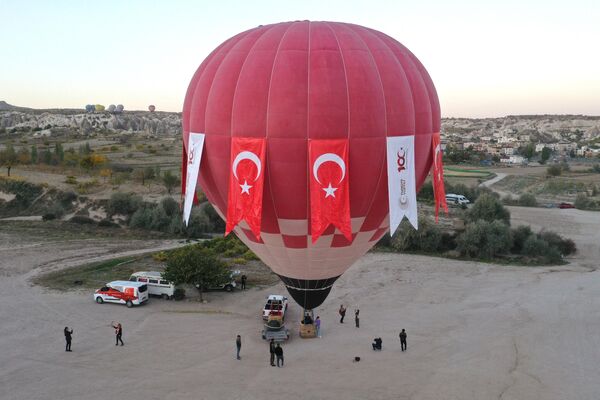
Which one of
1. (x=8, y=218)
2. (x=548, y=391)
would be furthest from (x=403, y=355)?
(x=8, y=218)

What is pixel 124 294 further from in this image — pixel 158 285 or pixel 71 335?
pixel 71 335

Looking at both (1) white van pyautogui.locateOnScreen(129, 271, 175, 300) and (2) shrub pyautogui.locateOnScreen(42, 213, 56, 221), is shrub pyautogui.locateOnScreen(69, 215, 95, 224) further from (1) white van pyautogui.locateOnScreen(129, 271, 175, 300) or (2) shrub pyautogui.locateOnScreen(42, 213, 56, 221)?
(1) white van pyautogui.locateOnScreen(129, 271, 175, 300)

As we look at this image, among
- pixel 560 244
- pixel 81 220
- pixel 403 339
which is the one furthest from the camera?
pixel 81 220

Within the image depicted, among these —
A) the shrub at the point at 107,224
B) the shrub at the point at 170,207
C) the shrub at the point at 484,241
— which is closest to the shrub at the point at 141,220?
the shrub at the point at 107,224

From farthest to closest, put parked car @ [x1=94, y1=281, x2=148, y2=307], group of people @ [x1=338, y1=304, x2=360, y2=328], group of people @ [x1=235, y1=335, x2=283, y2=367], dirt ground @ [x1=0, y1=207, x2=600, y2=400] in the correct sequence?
1. parked car @ [x1=94, y1=281, x2=148, y2=307]
2. group of people @ [x1=338, y1=304, x2=360, y2=328]
3. group of people @ [x1=235, y1=335, x2=283, y2=367]
4. dirt ground @ [x1=0, y1=207, x2=600, y2=400]

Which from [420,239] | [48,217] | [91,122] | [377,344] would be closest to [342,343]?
[377,344]

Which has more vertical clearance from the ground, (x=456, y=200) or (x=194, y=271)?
(x=194, y=271)

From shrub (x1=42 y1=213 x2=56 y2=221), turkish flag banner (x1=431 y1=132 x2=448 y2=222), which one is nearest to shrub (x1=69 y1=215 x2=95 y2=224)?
shrub (x1=42 y1=213 x2=56 y2=221)
